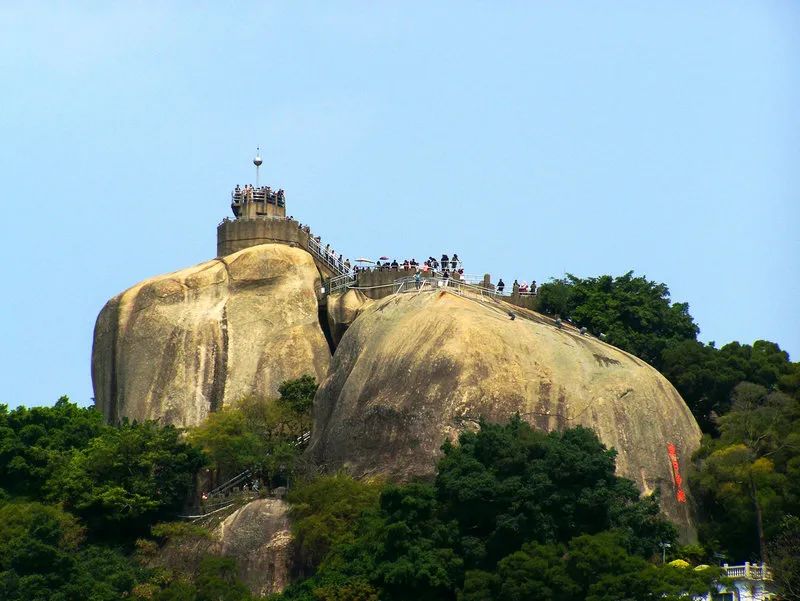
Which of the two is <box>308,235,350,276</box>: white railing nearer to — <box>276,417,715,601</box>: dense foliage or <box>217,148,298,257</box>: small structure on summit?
<box>217,148,298,257</box>: small structure on summit

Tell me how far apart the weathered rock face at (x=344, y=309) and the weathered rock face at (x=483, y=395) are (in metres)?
6.51

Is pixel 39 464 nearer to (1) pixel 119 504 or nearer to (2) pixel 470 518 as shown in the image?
(1) pixel 119 504

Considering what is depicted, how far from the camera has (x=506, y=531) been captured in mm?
66188

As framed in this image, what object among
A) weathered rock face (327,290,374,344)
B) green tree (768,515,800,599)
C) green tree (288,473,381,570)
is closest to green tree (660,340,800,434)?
green tree (768,515,800,599)

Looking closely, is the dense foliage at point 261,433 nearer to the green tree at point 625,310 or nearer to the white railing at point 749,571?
the green tree at point 625,310

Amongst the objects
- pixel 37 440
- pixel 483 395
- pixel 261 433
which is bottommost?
pixel 483 395

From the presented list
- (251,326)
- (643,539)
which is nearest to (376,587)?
(643,539)

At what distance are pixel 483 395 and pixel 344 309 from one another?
12.3 m

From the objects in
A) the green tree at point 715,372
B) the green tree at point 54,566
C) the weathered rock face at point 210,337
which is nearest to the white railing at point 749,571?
the green tree at point 715,372

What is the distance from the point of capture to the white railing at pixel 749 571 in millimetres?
67000

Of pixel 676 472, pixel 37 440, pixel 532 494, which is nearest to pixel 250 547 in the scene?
pixel 532 494

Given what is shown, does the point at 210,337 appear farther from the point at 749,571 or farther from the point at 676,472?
the point at 749,571

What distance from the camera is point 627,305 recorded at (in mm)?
85375

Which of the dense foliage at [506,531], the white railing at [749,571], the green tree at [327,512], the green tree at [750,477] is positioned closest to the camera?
the dense foliage at [506,531]
